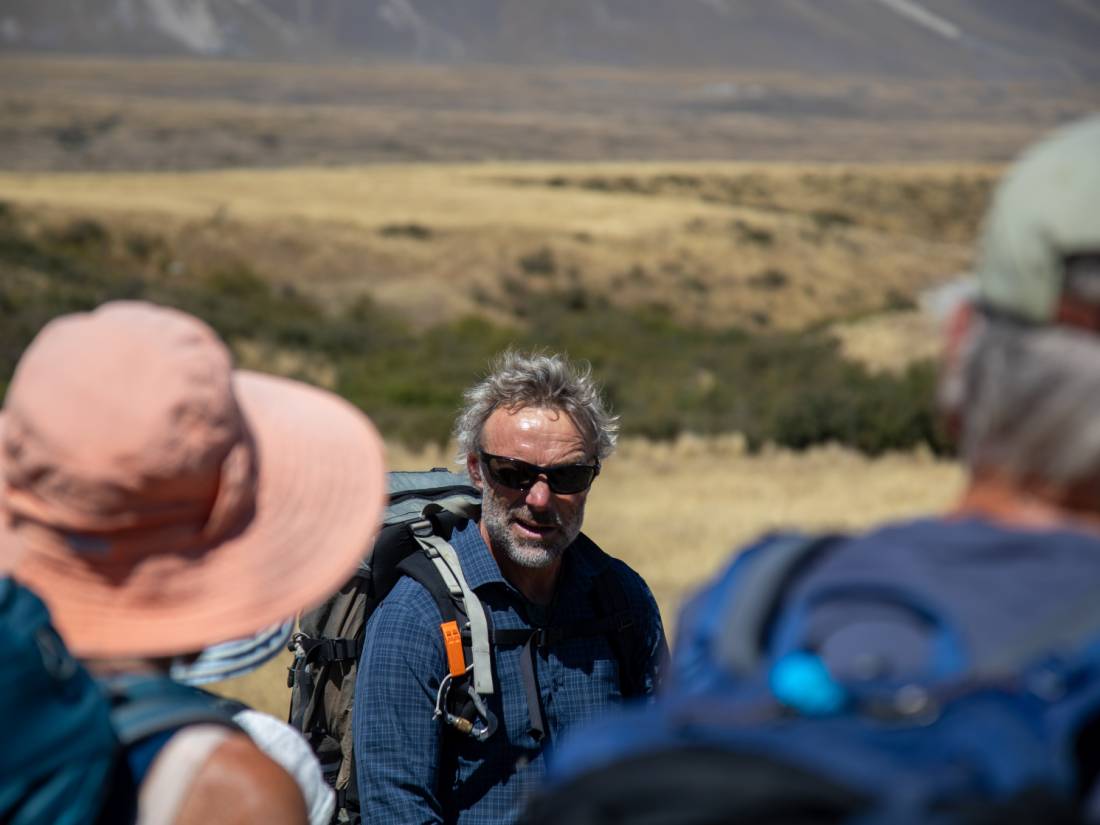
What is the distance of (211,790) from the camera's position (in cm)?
151

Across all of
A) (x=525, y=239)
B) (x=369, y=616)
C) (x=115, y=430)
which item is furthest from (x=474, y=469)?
(x=525, y=239)

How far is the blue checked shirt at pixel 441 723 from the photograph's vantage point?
3.05 meters

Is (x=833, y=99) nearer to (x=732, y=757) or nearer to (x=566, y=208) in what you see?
(x=566, y=208)

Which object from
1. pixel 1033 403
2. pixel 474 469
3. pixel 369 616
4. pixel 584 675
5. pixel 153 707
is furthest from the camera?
pixel 474 469

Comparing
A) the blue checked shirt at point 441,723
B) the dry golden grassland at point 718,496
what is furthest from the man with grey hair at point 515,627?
the dry golden grassland at point 718,496

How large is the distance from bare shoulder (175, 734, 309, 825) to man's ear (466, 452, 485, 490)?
2217 mm

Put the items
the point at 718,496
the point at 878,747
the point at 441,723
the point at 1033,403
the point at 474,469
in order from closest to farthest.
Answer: the point at 878,747, the point at 1033,403, the point at 441,723, the point at 474,469, the point at 718,496

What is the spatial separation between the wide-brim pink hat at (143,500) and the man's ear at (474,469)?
2.09 metres

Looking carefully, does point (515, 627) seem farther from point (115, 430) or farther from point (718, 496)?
point (718, 496)

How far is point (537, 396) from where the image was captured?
12.2ft

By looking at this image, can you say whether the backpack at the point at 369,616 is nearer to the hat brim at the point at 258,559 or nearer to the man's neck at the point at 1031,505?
the hat brim at the point at 258,559

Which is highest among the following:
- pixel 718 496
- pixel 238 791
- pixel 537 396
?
pixel 238 791

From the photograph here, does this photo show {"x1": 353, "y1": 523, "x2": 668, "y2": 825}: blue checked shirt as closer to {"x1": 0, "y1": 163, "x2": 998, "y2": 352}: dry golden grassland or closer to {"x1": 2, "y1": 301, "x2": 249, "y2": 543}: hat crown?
{"x1": 2, "y1": 301, "x2": 249, "y2": 543}: hat crown

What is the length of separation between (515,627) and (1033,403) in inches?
85.1
